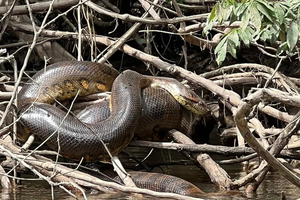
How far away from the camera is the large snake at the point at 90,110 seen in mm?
5715

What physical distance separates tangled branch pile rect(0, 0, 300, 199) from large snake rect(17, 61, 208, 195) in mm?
187

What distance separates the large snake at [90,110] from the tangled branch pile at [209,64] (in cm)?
19

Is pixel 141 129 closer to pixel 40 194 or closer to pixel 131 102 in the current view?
pixel 131 102

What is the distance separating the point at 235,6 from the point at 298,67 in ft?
13.3

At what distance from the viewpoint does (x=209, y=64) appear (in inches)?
337

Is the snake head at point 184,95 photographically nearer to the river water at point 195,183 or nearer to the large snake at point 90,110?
the large snake at point 90,110

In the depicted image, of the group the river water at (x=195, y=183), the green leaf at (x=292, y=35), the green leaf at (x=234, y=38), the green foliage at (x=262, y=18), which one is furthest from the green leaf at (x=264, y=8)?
the river water at (x=195, y=183)

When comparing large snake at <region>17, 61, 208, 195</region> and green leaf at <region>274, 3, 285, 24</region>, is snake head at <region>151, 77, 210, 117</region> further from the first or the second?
green leaf at <region>274, 3, 285, 24</region>

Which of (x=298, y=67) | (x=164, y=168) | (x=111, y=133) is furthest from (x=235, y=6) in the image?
(x=298, y=67)

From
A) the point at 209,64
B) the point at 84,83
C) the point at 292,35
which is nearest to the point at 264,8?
the point at 292,35

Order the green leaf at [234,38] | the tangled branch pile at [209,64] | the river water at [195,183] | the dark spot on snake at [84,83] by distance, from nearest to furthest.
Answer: the tangled branch pile at [209,64]
the green leaf at [234,38]
the river water at [195,183]
the dark spot on snake at [84,83]

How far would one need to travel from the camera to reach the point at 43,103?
622 cm

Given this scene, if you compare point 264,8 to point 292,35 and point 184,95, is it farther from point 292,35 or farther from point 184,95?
point 184,95

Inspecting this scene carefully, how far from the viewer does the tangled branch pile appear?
4023 millimetres
